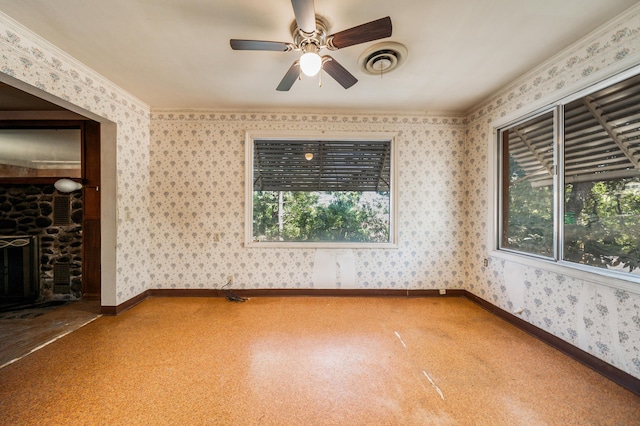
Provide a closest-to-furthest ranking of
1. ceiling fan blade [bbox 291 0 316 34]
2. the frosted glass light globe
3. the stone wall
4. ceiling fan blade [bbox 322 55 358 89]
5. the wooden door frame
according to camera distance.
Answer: ceiling fan blade [bbox 291 0 316 34] → the frosted glass light globe → ceiling fan blade [bbox 322 55 358 89] → the wooden door frame → the stone wall

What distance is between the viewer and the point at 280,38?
6.56ft

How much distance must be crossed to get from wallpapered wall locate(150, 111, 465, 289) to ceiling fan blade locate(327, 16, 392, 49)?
5.93 feet

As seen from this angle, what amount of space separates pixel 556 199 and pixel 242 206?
3.64 meters

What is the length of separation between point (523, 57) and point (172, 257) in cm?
477

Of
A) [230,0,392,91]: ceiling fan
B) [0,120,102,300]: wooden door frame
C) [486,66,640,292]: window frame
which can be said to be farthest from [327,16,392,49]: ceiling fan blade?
[0,120,102,300]: wooden door frame

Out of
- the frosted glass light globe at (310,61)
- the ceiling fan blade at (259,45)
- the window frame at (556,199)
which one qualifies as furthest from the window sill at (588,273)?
the ceiling fan blade at (259,45)

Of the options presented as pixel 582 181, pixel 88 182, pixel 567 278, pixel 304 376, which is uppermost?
pixel 88 182

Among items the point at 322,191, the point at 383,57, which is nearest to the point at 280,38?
the point at 383,57

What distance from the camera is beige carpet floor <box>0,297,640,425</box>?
1484mm

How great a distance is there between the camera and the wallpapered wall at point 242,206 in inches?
134

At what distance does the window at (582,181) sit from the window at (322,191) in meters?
1.55

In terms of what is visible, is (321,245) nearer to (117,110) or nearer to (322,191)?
(322,191)

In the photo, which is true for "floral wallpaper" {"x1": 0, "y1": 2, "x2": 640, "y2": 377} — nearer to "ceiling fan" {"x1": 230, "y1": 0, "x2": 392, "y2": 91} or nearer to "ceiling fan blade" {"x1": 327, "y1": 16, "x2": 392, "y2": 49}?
"ceiling fan" {"x1": 230, "y1": 0, "x2": 392, "y2": 91}

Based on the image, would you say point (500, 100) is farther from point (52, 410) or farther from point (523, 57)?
point (52, 410)
